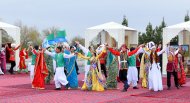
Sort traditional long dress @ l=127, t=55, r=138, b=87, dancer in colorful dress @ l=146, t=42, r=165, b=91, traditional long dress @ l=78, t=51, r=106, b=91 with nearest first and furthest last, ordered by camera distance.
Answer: traditional long dress @ l=78, t=51, r=106, b=91 → dancer in colorful dress @ l=146, t=42, r=165, b=91 → traditional long dress @ l=127, t=55, r=138, b=87

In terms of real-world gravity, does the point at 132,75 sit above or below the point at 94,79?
above

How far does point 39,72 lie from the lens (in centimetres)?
1395

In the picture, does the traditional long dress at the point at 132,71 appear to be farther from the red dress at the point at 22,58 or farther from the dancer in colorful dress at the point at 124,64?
the red dress at the point at 22,58

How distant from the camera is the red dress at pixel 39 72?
45.3ft

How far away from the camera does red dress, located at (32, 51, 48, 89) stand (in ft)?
45.3

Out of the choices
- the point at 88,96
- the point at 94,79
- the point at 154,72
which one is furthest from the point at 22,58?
the point at 88,96

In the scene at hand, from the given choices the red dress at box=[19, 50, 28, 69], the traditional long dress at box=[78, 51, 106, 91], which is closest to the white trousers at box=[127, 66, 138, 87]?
the traditional long dress at box=[78, 51, 106, 91]

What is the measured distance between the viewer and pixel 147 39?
137 feet

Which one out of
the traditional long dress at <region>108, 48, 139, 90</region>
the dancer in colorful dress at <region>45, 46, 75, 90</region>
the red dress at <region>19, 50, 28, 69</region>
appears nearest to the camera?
the traditional long dress at <region>108, 48, 139, 90</region>

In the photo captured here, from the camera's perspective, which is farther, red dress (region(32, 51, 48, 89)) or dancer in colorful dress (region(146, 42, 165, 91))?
red dress (region(32, 51, 48, 89))

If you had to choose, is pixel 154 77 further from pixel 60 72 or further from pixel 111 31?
pixel 111 31

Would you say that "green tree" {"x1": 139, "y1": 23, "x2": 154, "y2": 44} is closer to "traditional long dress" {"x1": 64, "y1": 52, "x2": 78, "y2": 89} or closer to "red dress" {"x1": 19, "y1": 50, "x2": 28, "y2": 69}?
"red dress" {"x1": 19, "y1": 50, "x2": 28, "y2": 69}

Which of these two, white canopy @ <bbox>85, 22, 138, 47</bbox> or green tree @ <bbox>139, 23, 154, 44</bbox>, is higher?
green tree @ <bbox>139, 23, 154, 44</bbox>

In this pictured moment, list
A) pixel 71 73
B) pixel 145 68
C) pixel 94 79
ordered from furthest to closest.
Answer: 1. pixel 145 68
2. pixel 71 73
3. pixel 94 79
